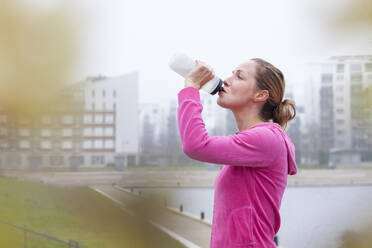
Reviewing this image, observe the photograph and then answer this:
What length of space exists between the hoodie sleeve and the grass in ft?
2.94

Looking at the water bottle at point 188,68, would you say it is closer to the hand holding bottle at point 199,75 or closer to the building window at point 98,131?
the hand holding bottle at point 199,75

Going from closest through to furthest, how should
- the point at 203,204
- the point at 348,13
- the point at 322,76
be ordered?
1. the point at 348,13
2. the point at 322,76
3. the point at 203,204

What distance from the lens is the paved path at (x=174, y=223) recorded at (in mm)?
1405

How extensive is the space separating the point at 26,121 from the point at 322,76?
1051 millimetres

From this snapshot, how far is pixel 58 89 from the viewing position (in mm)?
1346

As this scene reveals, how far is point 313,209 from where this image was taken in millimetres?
1502

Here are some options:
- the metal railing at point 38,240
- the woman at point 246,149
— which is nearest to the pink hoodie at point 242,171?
the woman at point 246,149

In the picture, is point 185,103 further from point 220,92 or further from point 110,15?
point 110,15

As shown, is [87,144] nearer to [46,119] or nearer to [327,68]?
[46,119]

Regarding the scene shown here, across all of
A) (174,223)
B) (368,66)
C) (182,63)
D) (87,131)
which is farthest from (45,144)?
(368,66)

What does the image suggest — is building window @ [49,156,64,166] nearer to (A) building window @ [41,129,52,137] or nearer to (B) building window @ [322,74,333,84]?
(A) building window @ [41,129,52,137]

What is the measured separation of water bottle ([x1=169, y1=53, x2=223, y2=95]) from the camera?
0.62 metres

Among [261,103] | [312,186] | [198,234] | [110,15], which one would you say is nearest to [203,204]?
[198,234]

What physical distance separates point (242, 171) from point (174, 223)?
0.93 meters
